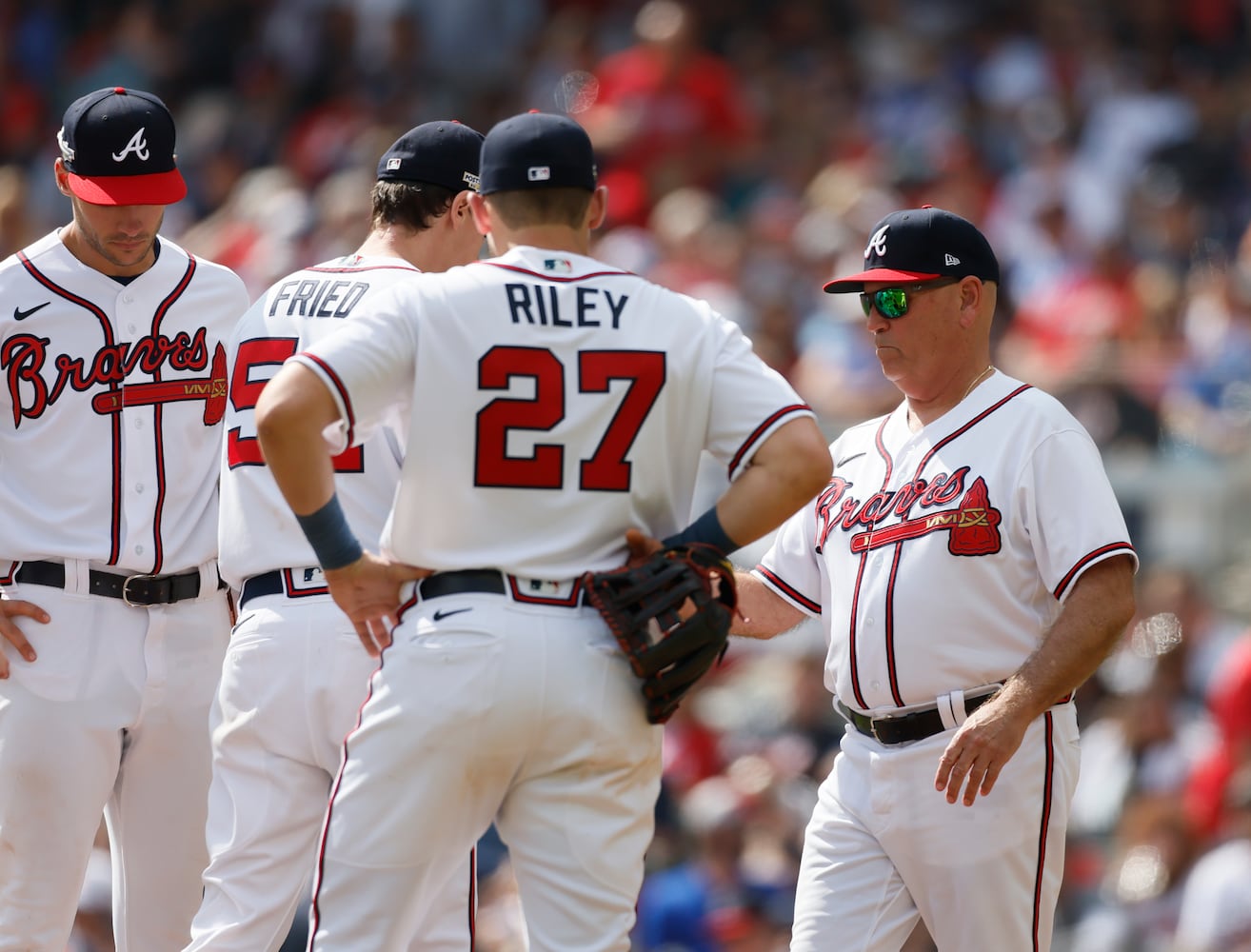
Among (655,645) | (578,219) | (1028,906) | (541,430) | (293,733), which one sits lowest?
(1028,906)

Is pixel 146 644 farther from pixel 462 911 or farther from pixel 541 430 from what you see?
pixel 541 430

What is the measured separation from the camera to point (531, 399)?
A: 3.88 m

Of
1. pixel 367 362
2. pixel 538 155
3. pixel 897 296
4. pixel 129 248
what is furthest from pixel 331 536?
pixel 897 296

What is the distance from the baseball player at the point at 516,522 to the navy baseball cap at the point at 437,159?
57cm

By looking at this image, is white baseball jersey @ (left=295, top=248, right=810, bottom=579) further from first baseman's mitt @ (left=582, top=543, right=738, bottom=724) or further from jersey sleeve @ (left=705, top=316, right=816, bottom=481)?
first baseman's mitt @ (left=582, top=543, right=738, bottom=724)

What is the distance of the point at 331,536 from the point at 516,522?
0.37m

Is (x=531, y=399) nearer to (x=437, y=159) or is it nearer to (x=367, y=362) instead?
(x=367, y=362)

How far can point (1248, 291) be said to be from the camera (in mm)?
9844

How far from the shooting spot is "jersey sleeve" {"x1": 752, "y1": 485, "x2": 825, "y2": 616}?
5051mm

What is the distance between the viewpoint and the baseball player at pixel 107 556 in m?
4.64

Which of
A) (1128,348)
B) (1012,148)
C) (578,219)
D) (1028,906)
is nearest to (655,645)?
(578,219)

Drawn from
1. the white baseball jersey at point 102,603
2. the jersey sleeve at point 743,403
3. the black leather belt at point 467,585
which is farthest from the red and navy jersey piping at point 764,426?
the white baseball jersey at point 102,603

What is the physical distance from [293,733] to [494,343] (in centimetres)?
109

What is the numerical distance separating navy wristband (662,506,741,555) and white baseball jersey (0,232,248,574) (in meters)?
1.41
